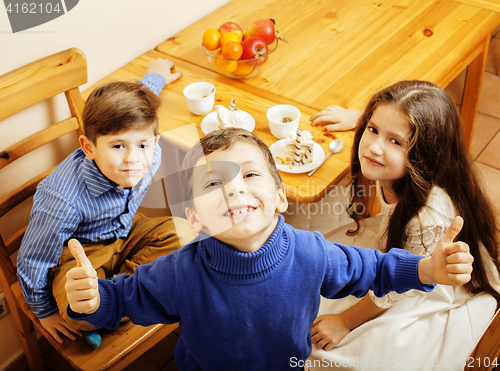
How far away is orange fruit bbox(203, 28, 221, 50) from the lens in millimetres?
1537

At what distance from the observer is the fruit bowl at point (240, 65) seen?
1.51 metres

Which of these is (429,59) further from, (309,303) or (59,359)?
(59,359)

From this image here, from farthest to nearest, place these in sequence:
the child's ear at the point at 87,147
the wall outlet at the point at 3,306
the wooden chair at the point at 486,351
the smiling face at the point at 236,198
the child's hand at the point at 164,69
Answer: the child's hand at the point at 164,69, the wall outlet at the point at 3,306, the child's ear at the point at 87,147, the wooden chair at the point at 486,351, the smiling face at the point at 236,198

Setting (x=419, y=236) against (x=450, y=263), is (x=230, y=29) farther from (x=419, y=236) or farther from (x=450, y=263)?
(x=450, y=263)

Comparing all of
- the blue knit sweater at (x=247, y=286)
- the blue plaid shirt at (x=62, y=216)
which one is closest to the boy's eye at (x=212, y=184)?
the blue knit sweater at (x=247, y=286)

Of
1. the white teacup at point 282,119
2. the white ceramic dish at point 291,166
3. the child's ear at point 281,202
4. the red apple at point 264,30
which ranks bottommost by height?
the white ceramic dish at point 291,166

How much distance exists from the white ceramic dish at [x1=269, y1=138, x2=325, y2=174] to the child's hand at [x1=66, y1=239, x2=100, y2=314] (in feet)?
2.04

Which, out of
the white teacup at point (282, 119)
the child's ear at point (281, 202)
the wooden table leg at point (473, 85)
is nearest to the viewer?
the child's ear at point (281, 202)

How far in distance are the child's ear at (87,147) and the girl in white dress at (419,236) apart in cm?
69

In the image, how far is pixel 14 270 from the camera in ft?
4.15

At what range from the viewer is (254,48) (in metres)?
1.49

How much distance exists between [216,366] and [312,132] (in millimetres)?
729

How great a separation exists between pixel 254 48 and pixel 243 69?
0.08 m

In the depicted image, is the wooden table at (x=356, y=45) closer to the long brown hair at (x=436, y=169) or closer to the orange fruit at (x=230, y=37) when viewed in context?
the orange fruit at (x=230, y=37)
